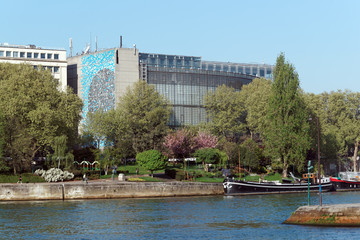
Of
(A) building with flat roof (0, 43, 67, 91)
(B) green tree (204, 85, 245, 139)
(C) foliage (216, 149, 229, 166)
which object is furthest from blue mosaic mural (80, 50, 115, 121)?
(C) foliage (216, 149, 229, 166)

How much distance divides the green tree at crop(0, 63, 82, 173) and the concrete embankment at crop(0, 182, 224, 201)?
9.99 m

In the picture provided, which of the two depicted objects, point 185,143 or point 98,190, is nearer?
point 98,190

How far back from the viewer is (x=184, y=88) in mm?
151625

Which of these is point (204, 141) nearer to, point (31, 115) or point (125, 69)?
point (125, 69)

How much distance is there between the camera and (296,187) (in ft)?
333

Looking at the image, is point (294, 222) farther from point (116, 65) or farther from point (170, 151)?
point (116, 65)

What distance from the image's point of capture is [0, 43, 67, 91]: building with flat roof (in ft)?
503

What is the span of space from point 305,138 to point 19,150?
4956 centimetres

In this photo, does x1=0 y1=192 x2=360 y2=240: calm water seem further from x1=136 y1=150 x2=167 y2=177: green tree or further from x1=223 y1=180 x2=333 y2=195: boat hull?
x1=136 y1=150 x2=167 y2=177: green tree

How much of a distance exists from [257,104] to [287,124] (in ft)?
62.7

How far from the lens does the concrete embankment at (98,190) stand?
3282 inches

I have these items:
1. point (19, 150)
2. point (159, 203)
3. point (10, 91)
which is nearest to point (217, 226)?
point (159, 203)

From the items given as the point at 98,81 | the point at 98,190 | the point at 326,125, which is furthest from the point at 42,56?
the point at 98,190

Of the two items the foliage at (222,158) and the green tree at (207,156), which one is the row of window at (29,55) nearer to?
the green tree at (207,156)
